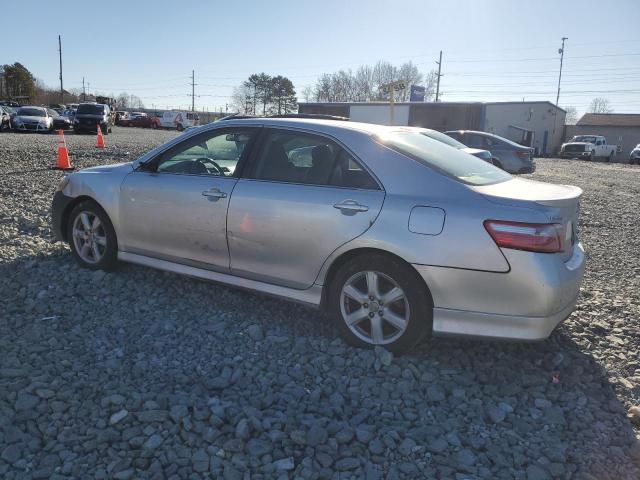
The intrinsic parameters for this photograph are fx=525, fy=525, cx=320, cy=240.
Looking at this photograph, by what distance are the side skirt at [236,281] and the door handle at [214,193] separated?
61 centimetres

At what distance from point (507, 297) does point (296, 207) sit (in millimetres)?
1525

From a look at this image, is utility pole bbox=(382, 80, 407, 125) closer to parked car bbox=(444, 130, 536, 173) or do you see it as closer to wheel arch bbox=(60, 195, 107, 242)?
parked car bbox=(444, 130, 536, 173)

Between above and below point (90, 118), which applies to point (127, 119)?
above

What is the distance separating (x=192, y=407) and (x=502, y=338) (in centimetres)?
187

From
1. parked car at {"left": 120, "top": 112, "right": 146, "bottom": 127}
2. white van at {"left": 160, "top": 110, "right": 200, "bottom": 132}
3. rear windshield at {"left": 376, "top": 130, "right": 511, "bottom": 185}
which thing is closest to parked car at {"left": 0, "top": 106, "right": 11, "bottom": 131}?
parked car at {"left": 120, "top": 112, "right": 146, "bottom": 127}

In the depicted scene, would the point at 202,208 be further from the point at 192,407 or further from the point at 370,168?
the point at 192,407

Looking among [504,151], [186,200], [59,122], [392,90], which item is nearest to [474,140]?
[504,151]

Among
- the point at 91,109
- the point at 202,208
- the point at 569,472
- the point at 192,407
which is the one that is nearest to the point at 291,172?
the point at 202,208

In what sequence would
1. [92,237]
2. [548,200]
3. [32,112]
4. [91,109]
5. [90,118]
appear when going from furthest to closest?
[91,109]
[90,118]
[32,112]
[92,237]
[548,200]

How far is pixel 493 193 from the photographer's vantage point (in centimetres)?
333

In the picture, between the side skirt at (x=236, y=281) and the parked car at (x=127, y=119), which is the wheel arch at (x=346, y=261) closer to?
the side skirt at (x=236, y=281)

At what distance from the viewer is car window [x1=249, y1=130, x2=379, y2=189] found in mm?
3676

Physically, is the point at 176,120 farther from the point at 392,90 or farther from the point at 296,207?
the point at 296,207

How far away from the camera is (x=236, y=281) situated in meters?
4.09
